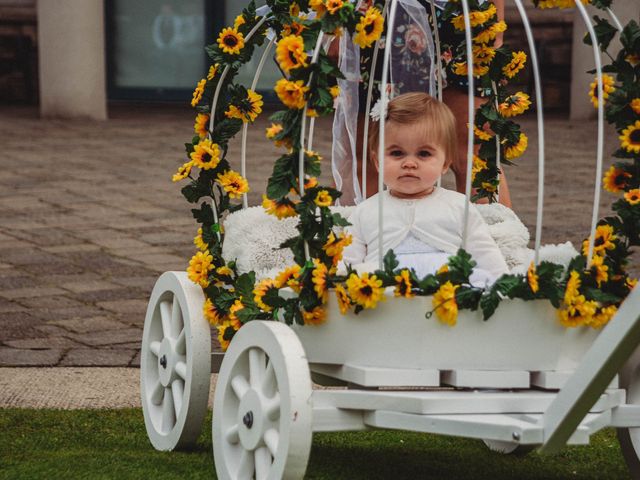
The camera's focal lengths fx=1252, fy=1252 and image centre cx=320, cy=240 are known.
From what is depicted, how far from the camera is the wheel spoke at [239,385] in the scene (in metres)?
2.68

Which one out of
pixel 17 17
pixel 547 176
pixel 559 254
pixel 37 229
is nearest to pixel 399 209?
pixel 559 254

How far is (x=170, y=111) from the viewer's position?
12.0m

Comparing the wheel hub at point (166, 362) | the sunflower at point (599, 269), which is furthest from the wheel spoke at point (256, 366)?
the sunflower at point (599, 269)

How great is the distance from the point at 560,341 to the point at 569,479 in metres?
0.54

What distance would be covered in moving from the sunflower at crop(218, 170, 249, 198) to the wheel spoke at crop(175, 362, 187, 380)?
1.42 ft

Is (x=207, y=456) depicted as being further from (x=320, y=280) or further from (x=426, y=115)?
(x=426, y=115)

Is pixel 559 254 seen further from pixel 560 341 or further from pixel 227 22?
pixel 227 22

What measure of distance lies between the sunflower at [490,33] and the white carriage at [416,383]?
709 mm

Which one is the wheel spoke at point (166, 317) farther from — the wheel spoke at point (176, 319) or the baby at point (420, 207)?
the baby at point (420, 207)

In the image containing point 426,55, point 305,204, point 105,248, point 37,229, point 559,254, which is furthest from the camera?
point 37,229

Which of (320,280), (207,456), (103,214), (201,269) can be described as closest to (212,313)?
(201,269)

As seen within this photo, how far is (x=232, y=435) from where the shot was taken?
8.91ft

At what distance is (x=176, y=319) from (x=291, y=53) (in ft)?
2.83

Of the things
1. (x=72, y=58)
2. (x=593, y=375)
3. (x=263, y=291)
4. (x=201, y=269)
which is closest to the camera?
(x=593, y=375)
